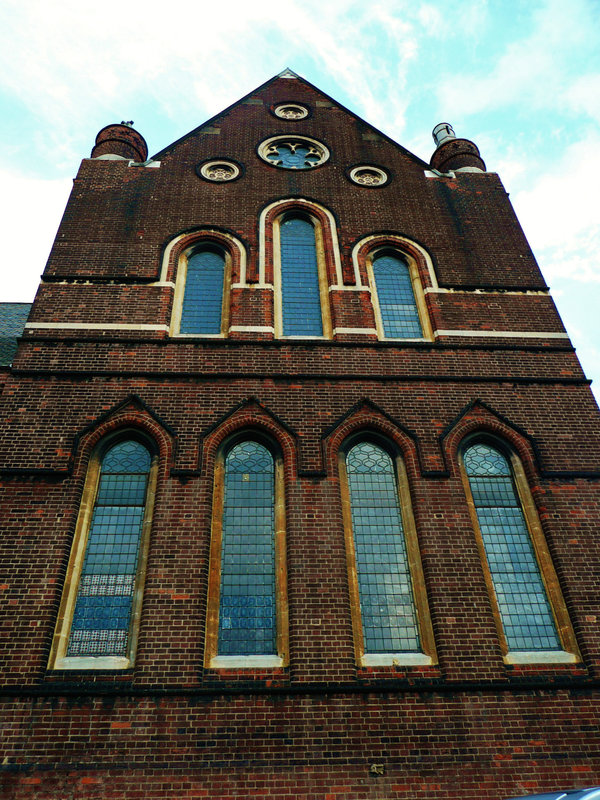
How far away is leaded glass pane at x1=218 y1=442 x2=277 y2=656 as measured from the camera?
7625mm

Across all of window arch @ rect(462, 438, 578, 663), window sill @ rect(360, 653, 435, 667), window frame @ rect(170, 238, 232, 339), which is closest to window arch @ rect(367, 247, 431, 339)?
window arch @ rect(462, 438, 578, 663)

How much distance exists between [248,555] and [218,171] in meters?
8.78

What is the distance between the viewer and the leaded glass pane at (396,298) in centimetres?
1095

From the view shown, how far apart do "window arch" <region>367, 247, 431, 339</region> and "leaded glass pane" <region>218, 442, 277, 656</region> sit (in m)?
3.47

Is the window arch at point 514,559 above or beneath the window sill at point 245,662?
above

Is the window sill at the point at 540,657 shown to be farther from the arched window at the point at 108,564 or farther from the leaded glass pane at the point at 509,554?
the arched window at the point at 108,564

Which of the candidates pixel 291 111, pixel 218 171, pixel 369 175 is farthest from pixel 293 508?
pixel 291 111

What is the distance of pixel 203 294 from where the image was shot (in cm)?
1114

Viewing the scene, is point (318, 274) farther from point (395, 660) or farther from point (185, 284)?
point (395, 660)

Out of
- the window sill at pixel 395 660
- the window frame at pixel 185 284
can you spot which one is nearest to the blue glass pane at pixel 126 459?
the window frame at pixel 185 284

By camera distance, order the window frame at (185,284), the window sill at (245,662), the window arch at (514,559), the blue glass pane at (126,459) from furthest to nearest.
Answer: the window frame at (185,284), the blue glass pane at (126,459), the window arch at (514,559), the window sill at (245,662)

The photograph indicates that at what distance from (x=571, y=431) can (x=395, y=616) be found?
405 cm

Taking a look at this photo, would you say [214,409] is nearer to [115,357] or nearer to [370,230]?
[115,357]

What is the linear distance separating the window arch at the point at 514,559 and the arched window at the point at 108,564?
466cm
